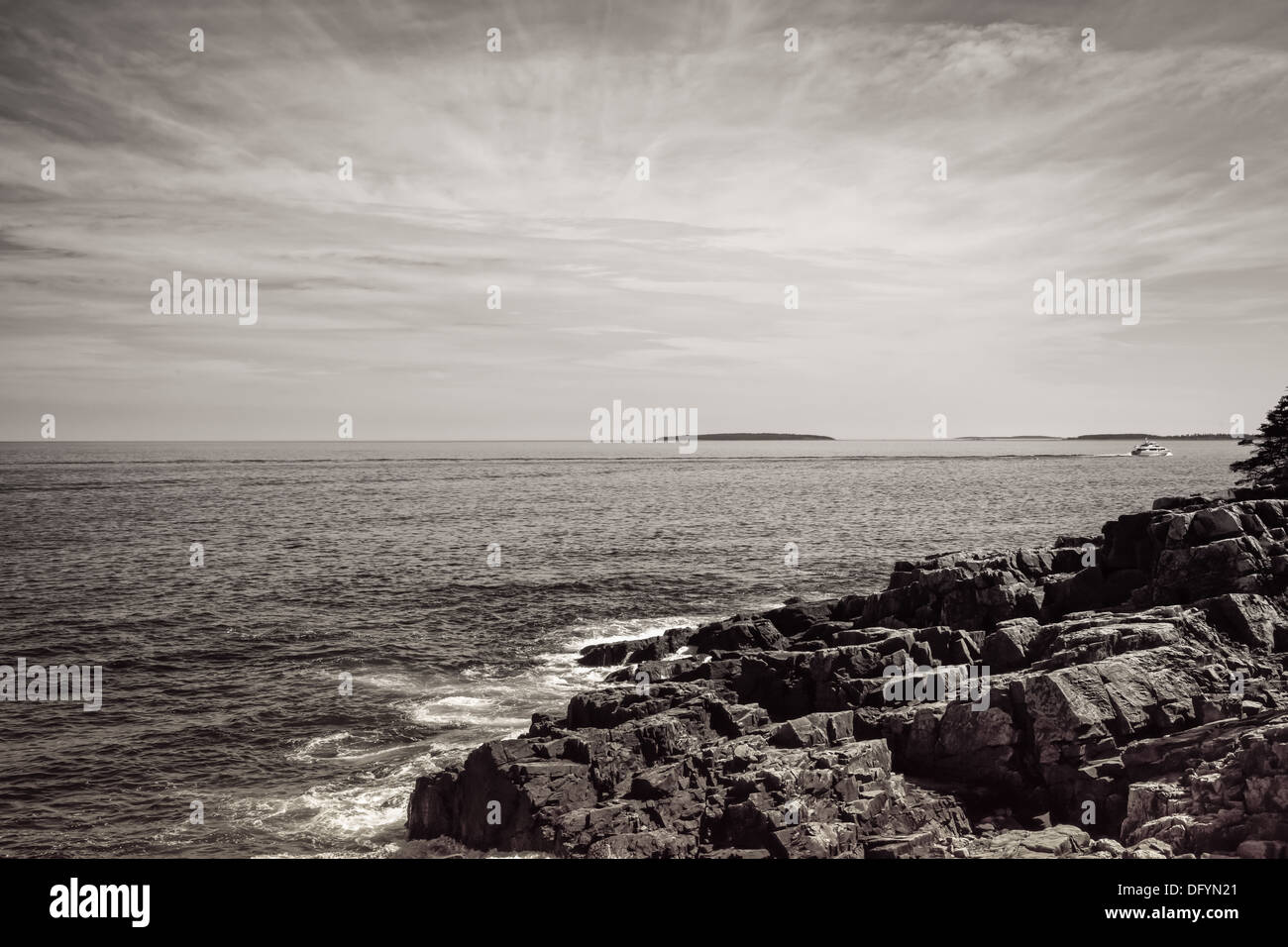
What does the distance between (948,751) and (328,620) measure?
1428 inches

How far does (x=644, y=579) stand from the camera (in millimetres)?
57312

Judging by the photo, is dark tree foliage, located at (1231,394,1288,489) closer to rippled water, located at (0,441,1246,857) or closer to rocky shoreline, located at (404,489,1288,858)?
rippled water, located at (0,441,1246,857)

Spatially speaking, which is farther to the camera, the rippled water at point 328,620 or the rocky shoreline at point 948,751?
the rippled water at point 328,620

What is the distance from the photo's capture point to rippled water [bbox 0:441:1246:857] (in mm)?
25188

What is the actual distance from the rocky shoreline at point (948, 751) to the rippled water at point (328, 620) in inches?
248

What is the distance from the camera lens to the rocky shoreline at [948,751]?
1752cm

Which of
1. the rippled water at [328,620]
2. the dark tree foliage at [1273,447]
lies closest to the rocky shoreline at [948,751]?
the rippled water at [328,620]

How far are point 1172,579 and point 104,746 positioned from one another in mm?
39272

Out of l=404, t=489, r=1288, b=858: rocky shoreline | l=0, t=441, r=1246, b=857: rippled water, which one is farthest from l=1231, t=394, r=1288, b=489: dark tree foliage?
l=404, t=489, r=1288, b=858: rocky shoreline

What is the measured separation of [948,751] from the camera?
70.0 feet

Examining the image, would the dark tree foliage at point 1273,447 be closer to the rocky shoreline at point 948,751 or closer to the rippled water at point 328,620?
the rippled water at point 328,620
